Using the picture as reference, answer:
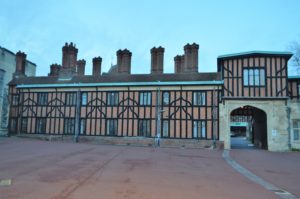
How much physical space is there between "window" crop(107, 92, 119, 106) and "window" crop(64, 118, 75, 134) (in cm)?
335

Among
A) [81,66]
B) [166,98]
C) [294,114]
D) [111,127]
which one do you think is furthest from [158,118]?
[81,66]

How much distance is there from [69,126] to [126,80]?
19.2 ft

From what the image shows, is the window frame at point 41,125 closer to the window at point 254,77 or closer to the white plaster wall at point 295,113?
the window at point 254,77

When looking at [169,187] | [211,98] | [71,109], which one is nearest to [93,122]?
[71,109]

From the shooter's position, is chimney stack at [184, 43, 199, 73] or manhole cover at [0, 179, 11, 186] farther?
chimney stack at [184, 43, 199, 73]

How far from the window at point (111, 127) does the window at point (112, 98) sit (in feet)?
4.36

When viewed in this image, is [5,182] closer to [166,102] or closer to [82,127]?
[166,102]

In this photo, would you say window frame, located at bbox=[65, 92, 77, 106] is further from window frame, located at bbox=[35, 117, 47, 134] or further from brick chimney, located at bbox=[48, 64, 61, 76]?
brick chimney, located at bbox=[48, 64, 61, 76]

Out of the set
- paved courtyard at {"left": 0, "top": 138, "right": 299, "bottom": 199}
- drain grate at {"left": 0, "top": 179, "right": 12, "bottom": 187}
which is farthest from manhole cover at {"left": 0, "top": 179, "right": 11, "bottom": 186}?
paved courtyard at {"left": 0, "top": 138, "right": 299, "bottom": 199}

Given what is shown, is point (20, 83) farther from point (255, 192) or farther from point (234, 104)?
point (255, 192)

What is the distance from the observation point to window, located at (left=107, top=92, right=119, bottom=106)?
21641 mm

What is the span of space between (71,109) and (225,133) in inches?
475

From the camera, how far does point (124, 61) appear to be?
80.5 ft

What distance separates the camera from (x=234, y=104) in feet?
63.3
